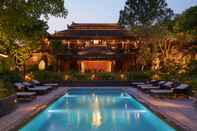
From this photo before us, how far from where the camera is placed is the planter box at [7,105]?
1458 centimetres

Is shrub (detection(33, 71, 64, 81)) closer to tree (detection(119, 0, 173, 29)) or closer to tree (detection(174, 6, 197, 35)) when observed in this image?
tree (detection(174, 6, 197, 35))

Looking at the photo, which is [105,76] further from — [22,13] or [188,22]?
[22,13]

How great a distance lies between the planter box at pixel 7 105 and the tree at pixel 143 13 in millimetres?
33041

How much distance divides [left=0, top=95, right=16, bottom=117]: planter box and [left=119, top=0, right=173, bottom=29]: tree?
3304cm

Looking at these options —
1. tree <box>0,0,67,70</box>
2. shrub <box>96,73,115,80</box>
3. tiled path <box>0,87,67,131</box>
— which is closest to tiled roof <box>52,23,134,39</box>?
shrub <box>96,73,115,80</box>

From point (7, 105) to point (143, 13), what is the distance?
1422 inches

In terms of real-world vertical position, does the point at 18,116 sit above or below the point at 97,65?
below

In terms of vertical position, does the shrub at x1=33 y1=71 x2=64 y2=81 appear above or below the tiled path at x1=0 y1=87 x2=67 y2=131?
above

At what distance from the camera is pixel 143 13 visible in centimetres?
4997

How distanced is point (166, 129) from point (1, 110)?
503 cm

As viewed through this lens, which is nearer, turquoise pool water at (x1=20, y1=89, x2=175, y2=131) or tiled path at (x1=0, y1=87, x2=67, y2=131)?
tiled path at (x1=0, y1=87, x2=67, y2=131)

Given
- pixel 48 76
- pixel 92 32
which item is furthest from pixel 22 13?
pixel 92 32

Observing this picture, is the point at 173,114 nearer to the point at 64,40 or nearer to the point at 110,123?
the point at 110,123

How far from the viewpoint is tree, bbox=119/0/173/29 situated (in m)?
49.2
